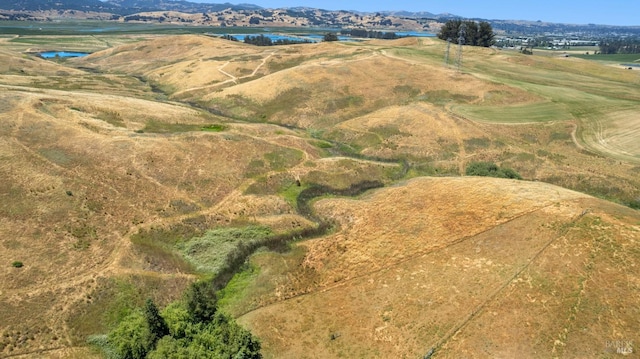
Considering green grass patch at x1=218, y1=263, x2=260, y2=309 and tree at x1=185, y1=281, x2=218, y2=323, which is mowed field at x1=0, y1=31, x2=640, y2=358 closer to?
green grass patch at x1=218, y1=263, x2=260, y2=309

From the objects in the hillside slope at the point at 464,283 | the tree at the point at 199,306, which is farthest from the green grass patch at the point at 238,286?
the tree at the point at 199,306

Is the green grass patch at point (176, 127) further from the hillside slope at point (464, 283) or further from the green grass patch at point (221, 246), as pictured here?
the hillside slope at point (464, 283)

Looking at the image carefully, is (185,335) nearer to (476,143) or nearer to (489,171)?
(489,171)

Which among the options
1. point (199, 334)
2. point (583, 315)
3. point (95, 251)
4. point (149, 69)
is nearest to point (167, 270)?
point (95, 251)

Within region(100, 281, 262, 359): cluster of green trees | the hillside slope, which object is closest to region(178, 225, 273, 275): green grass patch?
the hillside slope

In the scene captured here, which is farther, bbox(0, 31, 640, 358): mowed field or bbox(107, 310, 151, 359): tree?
bbox(0, 31, 640, 358): mowed field

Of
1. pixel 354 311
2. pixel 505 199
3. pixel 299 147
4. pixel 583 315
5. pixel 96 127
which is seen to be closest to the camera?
pixel 583 315

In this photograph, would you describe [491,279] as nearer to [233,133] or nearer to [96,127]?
[233,133]

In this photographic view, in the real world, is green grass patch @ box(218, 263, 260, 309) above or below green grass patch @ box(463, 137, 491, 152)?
below
